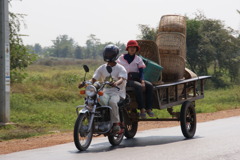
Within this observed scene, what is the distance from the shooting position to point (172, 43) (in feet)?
45.1

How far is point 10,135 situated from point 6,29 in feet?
10.8

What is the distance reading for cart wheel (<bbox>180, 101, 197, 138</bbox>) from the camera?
1198 centimetres

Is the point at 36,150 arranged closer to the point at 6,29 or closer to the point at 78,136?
the point at 78,136

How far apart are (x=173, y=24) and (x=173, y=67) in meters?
1.36

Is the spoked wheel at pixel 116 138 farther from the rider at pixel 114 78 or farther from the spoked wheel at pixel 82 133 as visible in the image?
the spoked wheel at pixel 82 133

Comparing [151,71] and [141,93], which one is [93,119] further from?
[151,71]

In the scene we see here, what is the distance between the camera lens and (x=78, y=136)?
31.5 feet

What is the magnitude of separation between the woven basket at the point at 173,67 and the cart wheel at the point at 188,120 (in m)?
1.07

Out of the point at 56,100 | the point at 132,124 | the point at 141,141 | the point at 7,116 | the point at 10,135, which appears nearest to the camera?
the point at 141,141

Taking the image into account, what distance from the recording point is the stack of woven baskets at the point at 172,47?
13375 mm

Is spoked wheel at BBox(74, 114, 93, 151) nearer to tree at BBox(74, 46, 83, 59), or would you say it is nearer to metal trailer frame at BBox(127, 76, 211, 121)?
metal trailer frame at BBox(127, 76, 211, 121)

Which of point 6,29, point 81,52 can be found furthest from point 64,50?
point 6,29

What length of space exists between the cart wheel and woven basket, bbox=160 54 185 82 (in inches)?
42.1

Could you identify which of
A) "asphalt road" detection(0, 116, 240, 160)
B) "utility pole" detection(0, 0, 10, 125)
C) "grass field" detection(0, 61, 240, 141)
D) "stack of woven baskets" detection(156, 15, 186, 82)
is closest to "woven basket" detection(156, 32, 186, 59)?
"stack of woven baskets" detection(156, 15, 186, 82)
